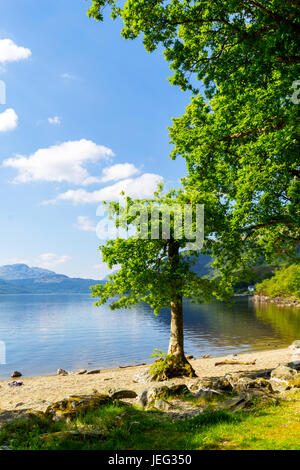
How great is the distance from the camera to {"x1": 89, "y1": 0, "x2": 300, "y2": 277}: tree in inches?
474

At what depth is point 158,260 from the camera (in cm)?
2108

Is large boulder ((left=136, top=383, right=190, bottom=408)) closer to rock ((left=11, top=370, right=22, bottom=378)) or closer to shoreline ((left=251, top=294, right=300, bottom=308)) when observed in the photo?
rock ((left=11, top=370, right=22, bottom=378))

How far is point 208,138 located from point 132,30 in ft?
26.4

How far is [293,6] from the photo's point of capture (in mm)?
11211

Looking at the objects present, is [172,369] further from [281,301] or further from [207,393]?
[281,301]

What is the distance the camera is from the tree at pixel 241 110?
1203 centimetres

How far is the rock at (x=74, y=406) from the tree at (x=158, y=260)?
24.5 feet

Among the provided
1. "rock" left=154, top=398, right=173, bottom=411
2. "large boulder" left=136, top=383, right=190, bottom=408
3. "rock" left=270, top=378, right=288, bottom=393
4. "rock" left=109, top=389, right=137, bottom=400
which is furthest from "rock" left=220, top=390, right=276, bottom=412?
"rock" left=109, top=389, right=137, bottom=400

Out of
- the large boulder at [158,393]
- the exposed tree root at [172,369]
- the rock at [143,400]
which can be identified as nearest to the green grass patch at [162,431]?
the rock at [143,400]

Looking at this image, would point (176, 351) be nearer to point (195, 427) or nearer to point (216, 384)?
point (216, 384)

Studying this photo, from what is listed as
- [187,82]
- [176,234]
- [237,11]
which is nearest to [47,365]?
[176,234]

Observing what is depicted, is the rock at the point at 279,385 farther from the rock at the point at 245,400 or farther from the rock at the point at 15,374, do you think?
the rock at the point at 15,374

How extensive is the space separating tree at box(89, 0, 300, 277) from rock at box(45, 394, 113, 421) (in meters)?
12.1

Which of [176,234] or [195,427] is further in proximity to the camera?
[176,234]
